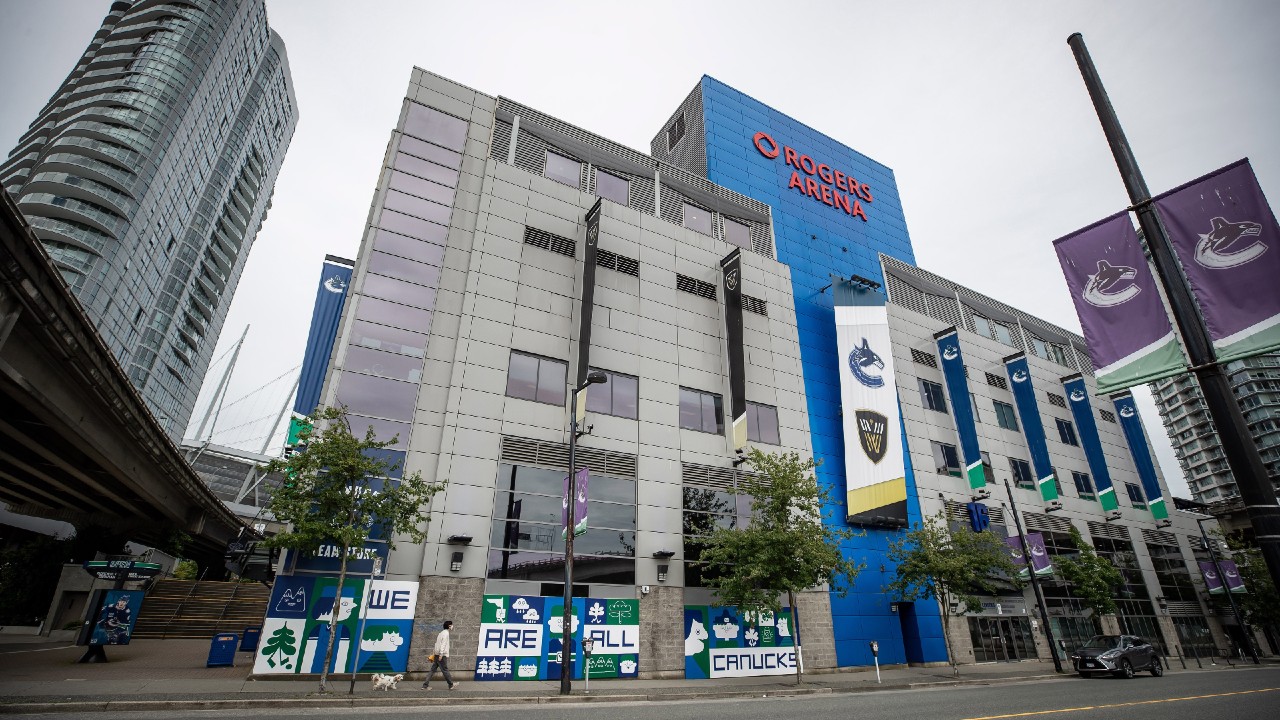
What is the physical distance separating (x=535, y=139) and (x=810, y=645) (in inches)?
1085

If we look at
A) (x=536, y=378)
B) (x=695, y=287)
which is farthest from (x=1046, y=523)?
(x=536, y=378)

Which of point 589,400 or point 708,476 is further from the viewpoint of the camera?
point 708,476

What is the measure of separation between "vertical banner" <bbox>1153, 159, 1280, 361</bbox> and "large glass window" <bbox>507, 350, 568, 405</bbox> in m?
20.3

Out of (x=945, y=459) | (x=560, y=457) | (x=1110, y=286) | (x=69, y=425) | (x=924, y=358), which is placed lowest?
(x=1110, y=286)

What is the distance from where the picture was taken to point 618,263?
2872cm

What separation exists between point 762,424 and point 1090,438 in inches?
1287

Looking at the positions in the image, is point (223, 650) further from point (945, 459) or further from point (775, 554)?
point (945, 459)

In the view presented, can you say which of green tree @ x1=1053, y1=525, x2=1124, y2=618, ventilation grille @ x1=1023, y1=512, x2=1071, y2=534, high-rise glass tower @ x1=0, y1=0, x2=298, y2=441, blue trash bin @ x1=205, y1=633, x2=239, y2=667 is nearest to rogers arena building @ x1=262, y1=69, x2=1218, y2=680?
blue trash bin @ x1=205, y1=633, x2=239, y2=667

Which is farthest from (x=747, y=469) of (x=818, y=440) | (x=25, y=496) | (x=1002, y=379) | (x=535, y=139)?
(x=25, y=496)

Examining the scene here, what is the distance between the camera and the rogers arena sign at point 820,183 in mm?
40156

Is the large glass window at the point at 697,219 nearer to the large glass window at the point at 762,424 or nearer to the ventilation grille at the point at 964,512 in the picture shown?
the large glass window at the point at 762,424

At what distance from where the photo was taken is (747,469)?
90.3 feet

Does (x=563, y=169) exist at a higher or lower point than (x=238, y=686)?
higher

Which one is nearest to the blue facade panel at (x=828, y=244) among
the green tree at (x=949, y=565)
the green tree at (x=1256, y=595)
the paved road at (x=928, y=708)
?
the green tree at (x=949, y=565)
